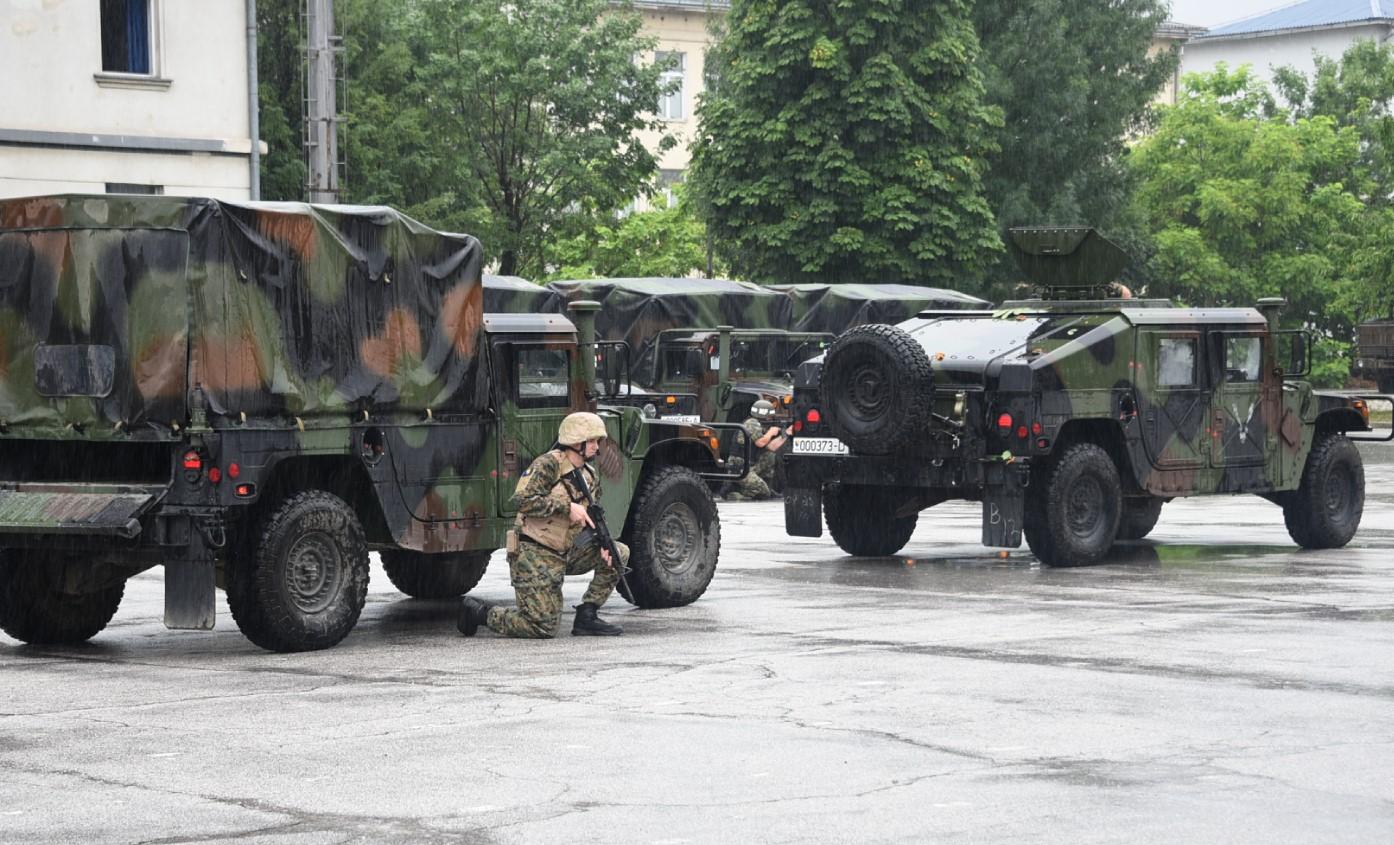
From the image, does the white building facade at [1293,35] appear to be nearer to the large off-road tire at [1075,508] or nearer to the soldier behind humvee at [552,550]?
the large off-road tire at [1075,508]

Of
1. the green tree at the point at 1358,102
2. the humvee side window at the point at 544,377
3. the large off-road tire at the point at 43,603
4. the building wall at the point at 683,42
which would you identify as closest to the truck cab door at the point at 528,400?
the humvee side window at the point at 544,377

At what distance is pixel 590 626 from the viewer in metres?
14.2

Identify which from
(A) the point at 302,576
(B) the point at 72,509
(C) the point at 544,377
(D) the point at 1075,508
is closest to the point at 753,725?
(A) the point at 302,576

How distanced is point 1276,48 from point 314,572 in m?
83.8

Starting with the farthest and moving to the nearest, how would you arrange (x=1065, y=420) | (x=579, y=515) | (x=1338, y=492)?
1. (x=1338, y=492)
2. (x=1065, y=420)
3. (x=579, y=515)

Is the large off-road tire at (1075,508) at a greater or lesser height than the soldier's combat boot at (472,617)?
greater

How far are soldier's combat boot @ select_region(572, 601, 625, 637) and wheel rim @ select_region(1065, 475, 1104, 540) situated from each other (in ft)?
18.8

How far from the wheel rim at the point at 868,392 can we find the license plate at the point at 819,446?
19.2 inches

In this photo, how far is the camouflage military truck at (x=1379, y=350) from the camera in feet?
160

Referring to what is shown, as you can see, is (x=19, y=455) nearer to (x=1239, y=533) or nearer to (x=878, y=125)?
(x=1239, y=533)

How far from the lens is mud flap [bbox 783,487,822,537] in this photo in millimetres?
19750

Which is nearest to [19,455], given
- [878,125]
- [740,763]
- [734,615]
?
[734,615]

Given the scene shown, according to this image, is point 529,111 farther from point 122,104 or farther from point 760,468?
point 760,468

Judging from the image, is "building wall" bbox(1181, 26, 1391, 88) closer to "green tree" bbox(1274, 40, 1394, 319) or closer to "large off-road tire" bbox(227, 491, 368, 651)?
"green tree" bbox(1274, 40, 1394, 319)
